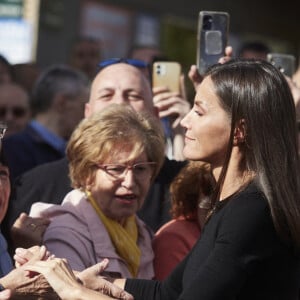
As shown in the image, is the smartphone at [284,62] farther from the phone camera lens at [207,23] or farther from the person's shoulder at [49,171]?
the person's shoulder at [49,171]

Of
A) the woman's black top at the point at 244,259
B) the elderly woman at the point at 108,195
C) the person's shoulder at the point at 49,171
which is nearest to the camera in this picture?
the woman's black top at the point at 244,259

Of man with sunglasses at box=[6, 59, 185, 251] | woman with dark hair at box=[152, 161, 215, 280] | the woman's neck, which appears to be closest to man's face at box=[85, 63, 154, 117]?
man with sunglasses at box=[6, 59, 185, 251]

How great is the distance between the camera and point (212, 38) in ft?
17.5

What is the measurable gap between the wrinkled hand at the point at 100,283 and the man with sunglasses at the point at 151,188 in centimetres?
100

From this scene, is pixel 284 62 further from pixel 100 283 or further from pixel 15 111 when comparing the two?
pixel 15 111

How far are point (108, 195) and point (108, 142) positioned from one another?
0.76ft

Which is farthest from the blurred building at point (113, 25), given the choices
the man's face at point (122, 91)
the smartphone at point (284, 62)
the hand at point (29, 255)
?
the hand at point (29, 255)

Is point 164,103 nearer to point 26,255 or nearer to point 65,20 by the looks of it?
point 26,255

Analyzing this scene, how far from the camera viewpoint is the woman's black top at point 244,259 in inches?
135

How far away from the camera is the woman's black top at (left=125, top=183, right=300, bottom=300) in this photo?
342 centimetres

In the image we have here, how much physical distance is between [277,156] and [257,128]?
12cm

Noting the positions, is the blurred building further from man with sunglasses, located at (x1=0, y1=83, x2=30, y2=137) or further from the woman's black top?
the woman's black top

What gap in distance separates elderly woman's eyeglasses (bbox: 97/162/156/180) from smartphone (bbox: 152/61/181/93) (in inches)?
44.6

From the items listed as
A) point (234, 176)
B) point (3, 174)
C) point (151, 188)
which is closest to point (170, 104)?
point (151, 188)
